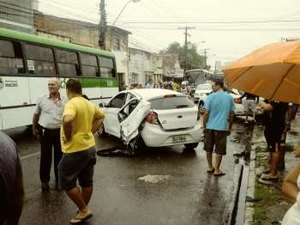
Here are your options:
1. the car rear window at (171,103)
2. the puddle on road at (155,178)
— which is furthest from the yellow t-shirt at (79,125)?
the car rear window at (171,103)

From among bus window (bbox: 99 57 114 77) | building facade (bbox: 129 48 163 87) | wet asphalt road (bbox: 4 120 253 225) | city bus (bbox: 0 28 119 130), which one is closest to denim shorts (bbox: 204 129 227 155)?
wet asphalt road (bbox: 4 120 253 225)

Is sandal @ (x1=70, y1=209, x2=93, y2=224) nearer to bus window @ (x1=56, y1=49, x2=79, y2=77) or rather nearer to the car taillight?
the car taillight

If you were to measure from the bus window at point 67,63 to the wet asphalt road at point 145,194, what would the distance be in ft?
15.6

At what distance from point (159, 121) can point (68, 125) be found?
470 centimetres

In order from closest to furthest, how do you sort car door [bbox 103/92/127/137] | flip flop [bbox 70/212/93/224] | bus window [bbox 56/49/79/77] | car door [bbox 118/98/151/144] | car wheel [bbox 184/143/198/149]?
flip flop [bbox 70/212/93/224]
car door [bbox 118/98/151/144]
car wheel [bbox 184/143/198/149]
car door [bbox 103/92/127/137]
bus window [bbox 56/49/79/77]

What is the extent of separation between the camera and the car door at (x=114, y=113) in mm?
11677

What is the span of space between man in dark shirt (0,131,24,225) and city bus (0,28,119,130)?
9989 millimetres

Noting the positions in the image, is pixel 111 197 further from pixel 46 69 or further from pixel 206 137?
pixel 46 69

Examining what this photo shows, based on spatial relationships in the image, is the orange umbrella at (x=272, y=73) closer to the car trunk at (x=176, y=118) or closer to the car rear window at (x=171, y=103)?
the car trunk at (x=176, y=118)

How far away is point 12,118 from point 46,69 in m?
2.35

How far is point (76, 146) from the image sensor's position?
5398 mm

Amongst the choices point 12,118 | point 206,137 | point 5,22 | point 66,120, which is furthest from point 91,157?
point 5,22

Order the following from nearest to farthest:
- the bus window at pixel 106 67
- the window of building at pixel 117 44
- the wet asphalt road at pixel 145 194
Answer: the wet asphalt road at pixel 145 194, the bus window at pixel 106 67, the window of building at pixel 117 44

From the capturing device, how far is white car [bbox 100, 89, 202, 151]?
981 cm
